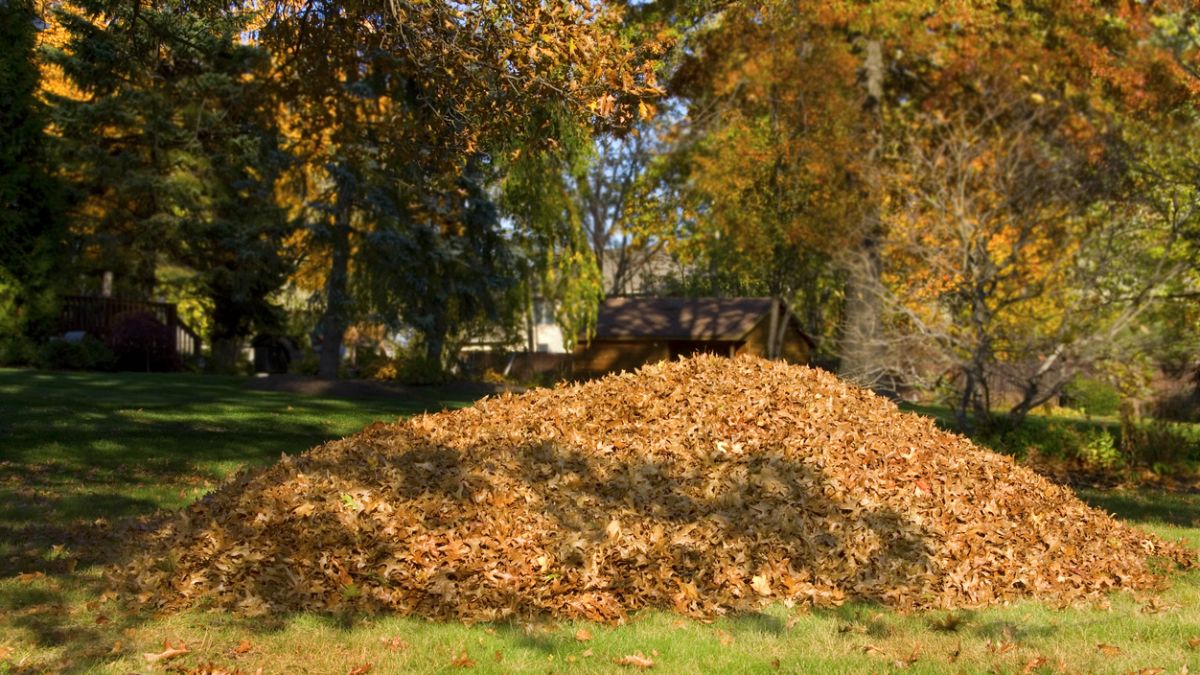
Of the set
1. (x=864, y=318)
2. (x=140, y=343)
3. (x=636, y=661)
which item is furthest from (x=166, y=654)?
(x=140, y=343)

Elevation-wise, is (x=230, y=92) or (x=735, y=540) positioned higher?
(x=230, y=92)

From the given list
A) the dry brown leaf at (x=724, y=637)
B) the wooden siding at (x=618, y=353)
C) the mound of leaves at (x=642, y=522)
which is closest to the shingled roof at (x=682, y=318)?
the wooden siding at (x=618, y=353)

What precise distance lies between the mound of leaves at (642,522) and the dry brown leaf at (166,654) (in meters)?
0.73

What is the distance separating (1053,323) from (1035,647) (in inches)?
469

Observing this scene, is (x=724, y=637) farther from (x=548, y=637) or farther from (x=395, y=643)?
(x=395, y=643)

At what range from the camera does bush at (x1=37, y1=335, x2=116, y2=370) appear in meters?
20.8

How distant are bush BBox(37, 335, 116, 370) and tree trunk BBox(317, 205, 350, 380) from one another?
15.2ft

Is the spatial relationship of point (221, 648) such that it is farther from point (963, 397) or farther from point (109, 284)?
point (109, 284)

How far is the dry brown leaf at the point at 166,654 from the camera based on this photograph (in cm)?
509

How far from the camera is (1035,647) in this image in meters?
5.50

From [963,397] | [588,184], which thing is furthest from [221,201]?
[963,397]

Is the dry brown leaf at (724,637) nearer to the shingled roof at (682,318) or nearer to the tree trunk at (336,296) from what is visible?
the tree trunk at (336,296)

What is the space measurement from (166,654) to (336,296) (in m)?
16.7

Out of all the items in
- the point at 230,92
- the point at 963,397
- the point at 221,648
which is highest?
the point at 230,92
